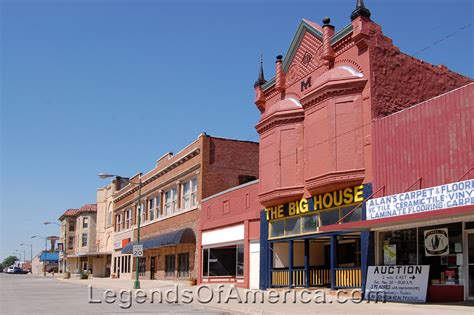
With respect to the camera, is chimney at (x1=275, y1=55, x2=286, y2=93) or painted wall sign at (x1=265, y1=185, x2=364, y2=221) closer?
painted wall sign at (x1=265, y1=185, x2=364, y2=221)

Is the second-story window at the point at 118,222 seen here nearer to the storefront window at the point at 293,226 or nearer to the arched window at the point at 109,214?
the arched window at the point at 109,214

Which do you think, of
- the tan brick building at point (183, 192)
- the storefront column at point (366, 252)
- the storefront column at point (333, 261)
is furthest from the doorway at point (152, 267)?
the storefront column at point (366, 252)

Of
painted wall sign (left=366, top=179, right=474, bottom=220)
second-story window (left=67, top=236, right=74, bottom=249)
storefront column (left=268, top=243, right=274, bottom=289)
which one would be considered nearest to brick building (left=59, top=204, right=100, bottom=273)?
second-story window (left=67, top=236, right=74, bottom=249)

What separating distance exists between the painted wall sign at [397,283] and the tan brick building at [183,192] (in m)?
17.3

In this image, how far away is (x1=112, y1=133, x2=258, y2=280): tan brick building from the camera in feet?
120

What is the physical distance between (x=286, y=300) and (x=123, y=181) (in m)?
44.8

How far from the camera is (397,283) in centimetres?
1948

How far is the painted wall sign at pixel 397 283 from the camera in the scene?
18.7 m

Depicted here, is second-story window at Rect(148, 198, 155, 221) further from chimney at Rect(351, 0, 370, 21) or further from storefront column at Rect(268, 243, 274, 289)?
chimney at Rect(351, 0, 370, 21)

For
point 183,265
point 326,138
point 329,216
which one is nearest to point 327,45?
point 326,138

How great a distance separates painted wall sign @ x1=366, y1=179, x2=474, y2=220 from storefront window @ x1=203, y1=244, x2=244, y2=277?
14.0 meters

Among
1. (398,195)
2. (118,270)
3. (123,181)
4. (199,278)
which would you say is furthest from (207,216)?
(123,181)

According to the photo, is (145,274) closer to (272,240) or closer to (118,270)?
(118,270)

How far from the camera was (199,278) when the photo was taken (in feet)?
115
